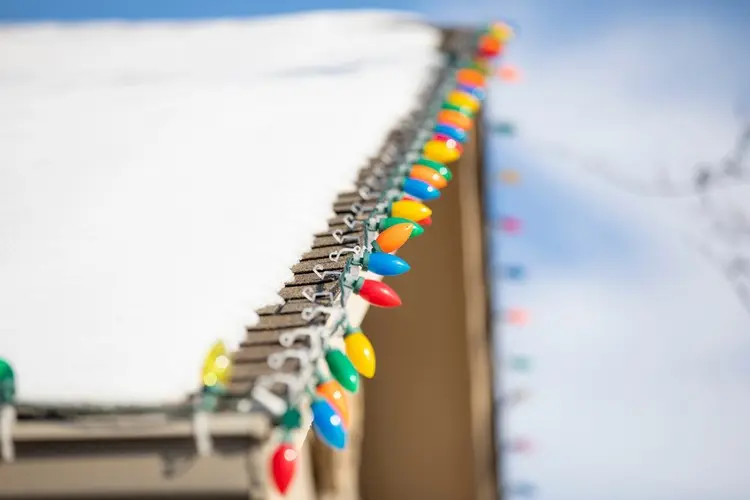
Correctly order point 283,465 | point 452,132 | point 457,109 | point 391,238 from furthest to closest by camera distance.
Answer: point 457,109
point 452,132
point 391,238
point 283,465

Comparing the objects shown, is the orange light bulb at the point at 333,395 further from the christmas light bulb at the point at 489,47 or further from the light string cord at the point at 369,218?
the christmas light bulb at the point at 489,47

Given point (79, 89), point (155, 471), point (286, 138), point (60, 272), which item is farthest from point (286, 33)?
point (155, 471)

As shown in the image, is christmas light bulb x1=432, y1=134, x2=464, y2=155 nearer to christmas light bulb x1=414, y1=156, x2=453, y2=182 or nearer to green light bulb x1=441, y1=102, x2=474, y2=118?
christmas light bulb x1=414, y1=156, x2=453, y2=182

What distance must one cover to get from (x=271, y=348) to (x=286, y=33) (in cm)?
346

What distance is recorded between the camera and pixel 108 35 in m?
4.68

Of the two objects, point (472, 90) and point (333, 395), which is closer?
point (333, 395)

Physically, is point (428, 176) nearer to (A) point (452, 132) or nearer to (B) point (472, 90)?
(A) point (452, 132)

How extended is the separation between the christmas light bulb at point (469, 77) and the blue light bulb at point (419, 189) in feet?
4.13

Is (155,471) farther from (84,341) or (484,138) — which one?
(484,138)

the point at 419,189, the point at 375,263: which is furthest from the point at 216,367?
the point at 419,189

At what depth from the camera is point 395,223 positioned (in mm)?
1772

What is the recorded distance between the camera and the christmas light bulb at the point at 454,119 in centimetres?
265

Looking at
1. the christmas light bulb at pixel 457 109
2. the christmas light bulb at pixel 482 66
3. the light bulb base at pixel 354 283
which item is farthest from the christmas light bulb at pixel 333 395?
the christmas light bulb at pixel 482 66

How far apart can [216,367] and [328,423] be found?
19 cm
